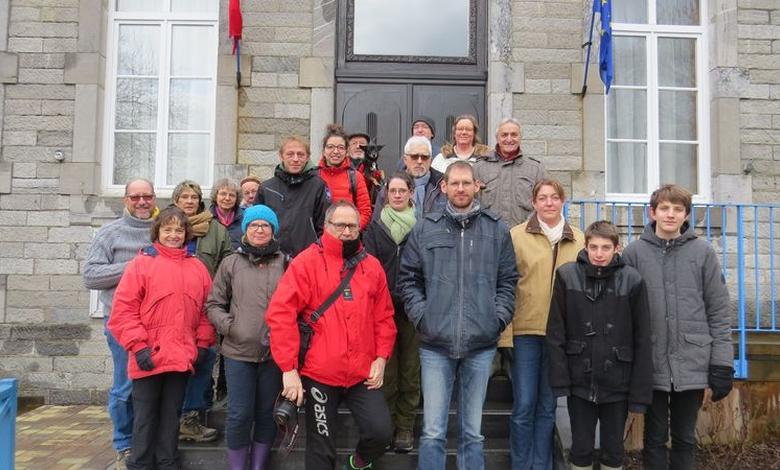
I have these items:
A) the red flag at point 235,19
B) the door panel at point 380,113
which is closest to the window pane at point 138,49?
the red flag at point 235,19

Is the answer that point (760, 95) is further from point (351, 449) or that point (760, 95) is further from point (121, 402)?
point (121, 402)

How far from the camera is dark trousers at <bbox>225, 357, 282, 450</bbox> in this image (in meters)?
3.75

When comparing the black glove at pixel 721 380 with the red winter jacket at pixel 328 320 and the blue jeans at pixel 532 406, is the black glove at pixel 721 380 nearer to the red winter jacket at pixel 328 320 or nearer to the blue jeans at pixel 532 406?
the blue jeans at pixel 532 406

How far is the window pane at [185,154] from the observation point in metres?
6.98

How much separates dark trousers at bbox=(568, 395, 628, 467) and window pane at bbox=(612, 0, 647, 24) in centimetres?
505

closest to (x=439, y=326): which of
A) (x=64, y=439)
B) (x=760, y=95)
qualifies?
(x=64, y=439)

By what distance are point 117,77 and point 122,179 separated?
3.52 ft

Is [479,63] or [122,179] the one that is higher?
[479,63]

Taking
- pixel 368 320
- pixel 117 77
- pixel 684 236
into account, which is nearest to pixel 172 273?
pixel 368 320

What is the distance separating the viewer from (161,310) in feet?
12.3

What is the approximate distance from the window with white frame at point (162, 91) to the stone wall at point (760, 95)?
18.0 ft

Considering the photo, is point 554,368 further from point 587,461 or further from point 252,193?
point 252,193

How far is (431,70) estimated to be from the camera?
23.2ft

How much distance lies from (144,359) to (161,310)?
0.29m
